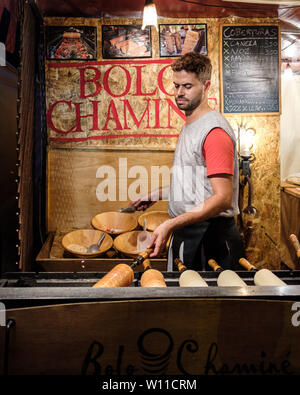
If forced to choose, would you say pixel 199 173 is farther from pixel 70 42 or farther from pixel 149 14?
pixel 70 42

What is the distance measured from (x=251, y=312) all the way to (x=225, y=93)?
3338mm

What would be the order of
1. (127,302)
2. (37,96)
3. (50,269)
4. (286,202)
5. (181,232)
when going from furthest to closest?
(286,202), (37,96), (50,269), (181,232), (127,302)

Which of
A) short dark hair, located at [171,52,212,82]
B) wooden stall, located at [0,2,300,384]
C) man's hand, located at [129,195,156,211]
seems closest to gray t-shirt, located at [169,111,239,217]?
short dark hair, located at [171,52,212,82]

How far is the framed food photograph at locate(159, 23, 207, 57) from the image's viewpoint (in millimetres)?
3934

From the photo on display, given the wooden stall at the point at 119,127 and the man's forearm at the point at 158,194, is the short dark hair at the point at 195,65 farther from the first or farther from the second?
the wooden stall at the point at 119,127

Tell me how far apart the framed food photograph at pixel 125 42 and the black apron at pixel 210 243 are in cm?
239

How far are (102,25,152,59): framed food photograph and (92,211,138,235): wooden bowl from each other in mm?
1818

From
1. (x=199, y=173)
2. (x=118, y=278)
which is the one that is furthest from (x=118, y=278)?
(x=199, y=173)

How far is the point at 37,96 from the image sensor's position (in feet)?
12.4

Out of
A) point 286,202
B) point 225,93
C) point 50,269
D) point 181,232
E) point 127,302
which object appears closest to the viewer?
point 127,302

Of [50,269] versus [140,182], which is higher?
[140,182]

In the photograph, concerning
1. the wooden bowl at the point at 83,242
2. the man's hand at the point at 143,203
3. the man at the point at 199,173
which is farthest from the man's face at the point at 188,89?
the wooden bowl at the point at 83,242

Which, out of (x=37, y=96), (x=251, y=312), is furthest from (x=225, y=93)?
(x=251, y=312)

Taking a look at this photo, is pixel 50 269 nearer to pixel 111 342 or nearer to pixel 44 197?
pixel 44 197
